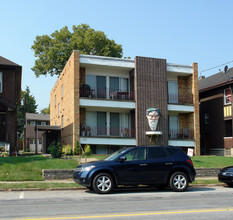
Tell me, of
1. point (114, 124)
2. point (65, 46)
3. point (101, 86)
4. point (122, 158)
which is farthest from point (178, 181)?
point (65, 46)

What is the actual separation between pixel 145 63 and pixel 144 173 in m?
16.3

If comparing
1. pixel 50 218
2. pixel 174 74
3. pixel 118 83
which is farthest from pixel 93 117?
pixel 50 218

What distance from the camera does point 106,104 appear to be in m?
26.9

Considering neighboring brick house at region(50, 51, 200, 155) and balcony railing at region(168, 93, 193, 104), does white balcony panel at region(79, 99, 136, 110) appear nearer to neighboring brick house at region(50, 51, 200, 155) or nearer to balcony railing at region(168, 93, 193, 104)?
neighboring brick house at region(50, 51, 200, 155)

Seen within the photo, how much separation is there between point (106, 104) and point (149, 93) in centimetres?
364

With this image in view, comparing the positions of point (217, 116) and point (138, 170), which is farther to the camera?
point (217, 116)

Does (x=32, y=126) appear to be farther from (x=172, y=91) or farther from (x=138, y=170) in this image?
(x=138, y=170)

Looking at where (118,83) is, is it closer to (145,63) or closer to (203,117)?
(145,63)

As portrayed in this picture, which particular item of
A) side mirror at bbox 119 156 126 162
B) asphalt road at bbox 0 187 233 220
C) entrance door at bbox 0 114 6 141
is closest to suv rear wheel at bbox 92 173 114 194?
asphalt road at bbox 0 187 233 220

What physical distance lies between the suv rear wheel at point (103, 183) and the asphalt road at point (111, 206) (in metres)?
0.31

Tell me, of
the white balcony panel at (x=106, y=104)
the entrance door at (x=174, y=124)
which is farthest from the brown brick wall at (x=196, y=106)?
the white balcony panel at (x=106, y=104)

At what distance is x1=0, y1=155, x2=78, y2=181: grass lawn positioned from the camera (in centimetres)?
1639

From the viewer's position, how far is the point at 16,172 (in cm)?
1688

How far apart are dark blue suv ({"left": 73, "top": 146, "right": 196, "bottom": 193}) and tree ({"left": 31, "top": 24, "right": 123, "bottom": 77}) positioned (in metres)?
34.8
